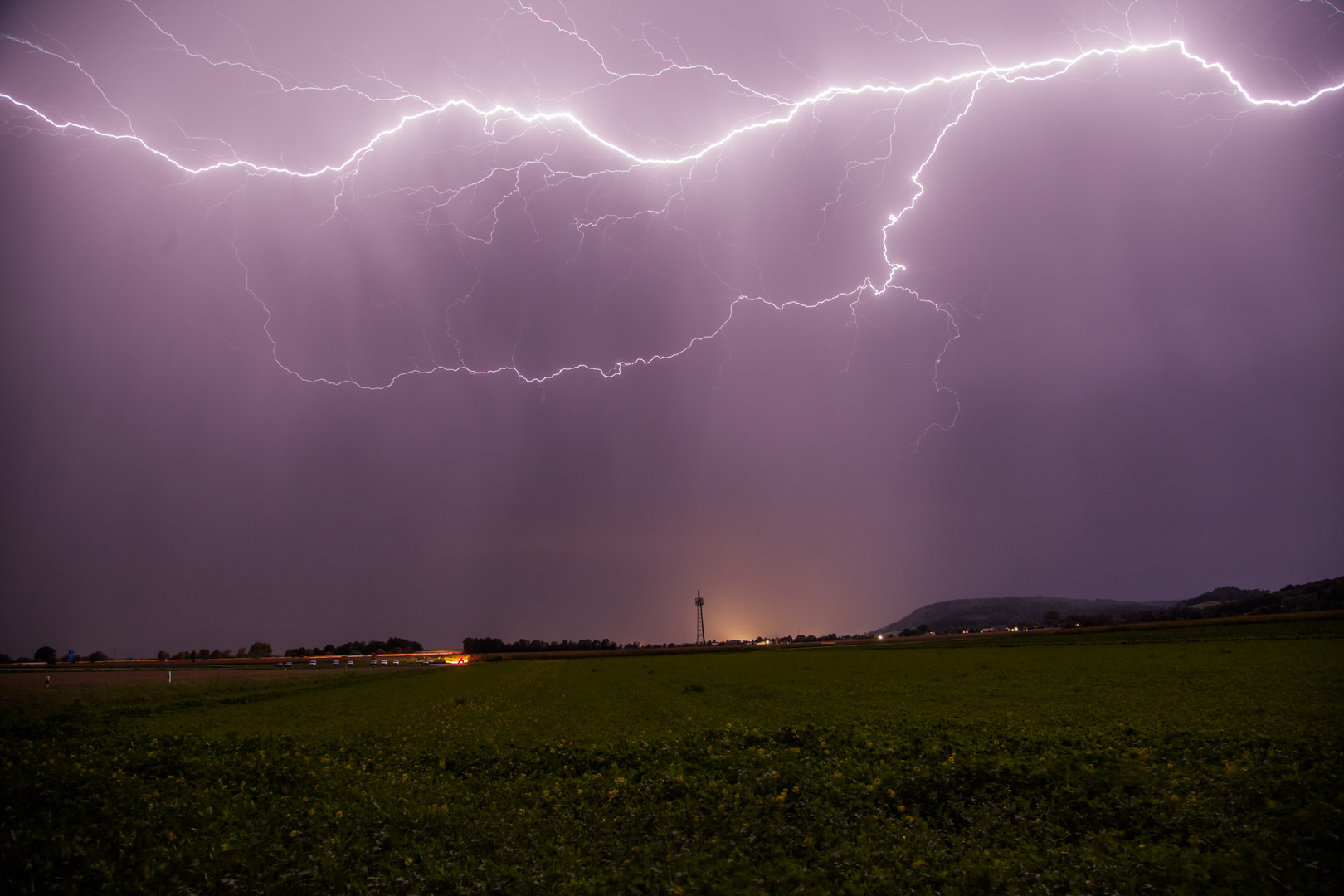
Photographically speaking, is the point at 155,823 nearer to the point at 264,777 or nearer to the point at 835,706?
the point at 264,777

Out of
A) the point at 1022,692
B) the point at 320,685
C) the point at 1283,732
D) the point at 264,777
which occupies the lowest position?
the point at 320,685

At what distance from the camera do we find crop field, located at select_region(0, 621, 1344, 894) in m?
7.52

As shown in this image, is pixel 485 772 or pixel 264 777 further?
pixel 485 772

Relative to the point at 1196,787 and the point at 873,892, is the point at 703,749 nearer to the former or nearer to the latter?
the point at 873,892

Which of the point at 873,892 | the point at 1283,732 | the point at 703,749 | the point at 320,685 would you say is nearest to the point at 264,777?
the point at 703,749

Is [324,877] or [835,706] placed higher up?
[324,877]

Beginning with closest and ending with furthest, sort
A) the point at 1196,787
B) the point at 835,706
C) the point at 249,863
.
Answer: the point at 249,863, the point at 1196,787, the point at 835,706

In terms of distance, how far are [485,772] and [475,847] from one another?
433cm

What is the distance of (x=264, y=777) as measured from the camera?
1164 centimetres

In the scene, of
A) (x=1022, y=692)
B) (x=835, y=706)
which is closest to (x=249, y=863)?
(x=835, y=706)

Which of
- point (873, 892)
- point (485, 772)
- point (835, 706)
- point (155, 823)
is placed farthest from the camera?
point (835, 706)

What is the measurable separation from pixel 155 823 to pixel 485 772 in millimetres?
5655

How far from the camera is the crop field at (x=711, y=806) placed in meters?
7.52

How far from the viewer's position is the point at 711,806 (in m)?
9.98
